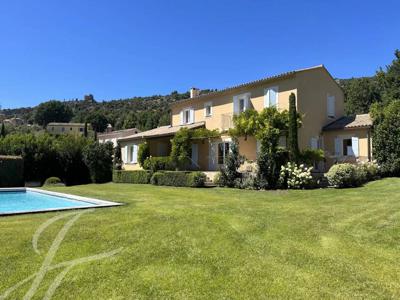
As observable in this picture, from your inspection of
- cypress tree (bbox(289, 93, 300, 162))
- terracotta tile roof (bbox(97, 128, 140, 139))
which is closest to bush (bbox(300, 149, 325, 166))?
cypress tree (bbox(289, 93, 300, 162))

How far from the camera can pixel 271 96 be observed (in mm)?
25672

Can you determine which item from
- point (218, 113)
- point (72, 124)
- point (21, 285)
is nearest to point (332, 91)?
point (218, 113)

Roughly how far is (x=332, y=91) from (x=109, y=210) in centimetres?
2289

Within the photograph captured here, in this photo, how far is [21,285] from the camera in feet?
19.1

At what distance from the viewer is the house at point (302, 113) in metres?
24.7

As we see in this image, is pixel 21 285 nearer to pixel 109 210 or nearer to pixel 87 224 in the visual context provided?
pixel 87 224

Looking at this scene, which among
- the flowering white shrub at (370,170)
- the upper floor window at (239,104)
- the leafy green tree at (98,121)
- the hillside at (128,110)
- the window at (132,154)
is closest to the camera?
the flowering white shrub at (370,170)

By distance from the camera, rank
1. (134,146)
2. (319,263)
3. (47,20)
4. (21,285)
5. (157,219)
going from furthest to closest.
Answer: (134,146) < (47,20) < (157,219) < (319,263) < (21,285)

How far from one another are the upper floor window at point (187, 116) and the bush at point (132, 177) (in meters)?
7.51

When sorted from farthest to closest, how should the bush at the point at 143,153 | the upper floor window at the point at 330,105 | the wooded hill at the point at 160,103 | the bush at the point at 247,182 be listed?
the wooded hill at the point at 160,103
the bush at the point at 143,153
the upper floor window at the point at 330,105
the bush at the point at 247,182

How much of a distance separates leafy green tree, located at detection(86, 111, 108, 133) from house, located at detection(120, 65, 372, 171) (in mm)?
64508

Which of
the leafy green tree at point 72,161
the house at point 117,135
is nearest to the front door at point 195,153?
the leafy green tree at point 72,161

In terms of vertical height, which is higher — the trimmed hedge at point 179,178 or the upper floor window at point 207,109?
the upper floor window at point 207,109

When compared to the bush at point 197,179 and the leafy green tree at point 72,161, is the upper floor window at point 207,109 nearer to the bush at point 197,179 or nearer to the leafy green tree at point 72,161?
the bush at point 197,179
